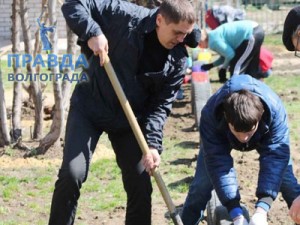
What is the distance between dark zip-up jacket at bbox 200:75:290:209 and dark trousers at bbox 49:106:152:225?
22.8 inches

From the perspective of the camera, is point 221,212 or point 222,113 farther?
point 221,212

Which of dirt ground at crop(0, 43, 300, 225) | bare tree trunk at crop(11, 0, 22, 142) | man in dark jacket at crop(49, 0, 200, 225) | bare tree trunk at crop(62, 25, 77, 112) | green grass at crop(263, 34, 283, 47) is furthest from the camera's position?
green grass at crop(263, 34, 283, 47)

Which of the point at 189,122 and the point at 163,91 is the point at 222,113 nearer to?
the point at 163,91

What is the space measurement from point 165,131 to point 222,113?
495cm

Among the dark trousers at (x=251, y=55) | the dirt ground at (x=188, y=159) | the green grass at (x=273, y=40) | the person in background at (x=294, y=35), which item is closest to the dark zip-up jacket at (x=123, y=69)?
→ the person in background at (x=294, y=35)

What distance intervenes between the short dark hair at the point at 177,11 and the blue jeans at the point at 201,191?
1014 millimetres

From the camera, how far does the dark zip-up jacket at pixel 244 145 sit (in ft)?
13.3

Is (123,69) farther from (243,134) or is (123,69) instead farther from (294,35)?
(294,35)

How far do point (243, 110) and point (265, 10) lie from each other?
1811 cm

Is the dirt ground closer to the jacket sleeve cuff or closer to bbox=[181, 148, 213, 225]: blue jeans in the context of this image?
bbox=[181, 148, 213, 225]: blue jeans

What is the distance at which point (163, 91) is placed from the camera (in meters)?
4.68

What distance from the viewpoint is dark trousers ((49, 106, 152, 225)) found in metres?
4.47

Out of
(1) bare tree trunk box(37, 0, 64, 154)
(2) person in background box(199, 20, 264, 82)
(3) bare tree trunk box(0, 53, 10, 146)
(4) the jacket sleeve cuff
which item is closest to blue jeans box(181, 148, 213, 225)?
(4) the jacket sleeve cuff

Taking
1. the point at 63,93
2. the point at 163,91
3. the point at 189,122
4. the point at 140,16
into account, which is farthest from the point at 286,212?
the point at 189,122
